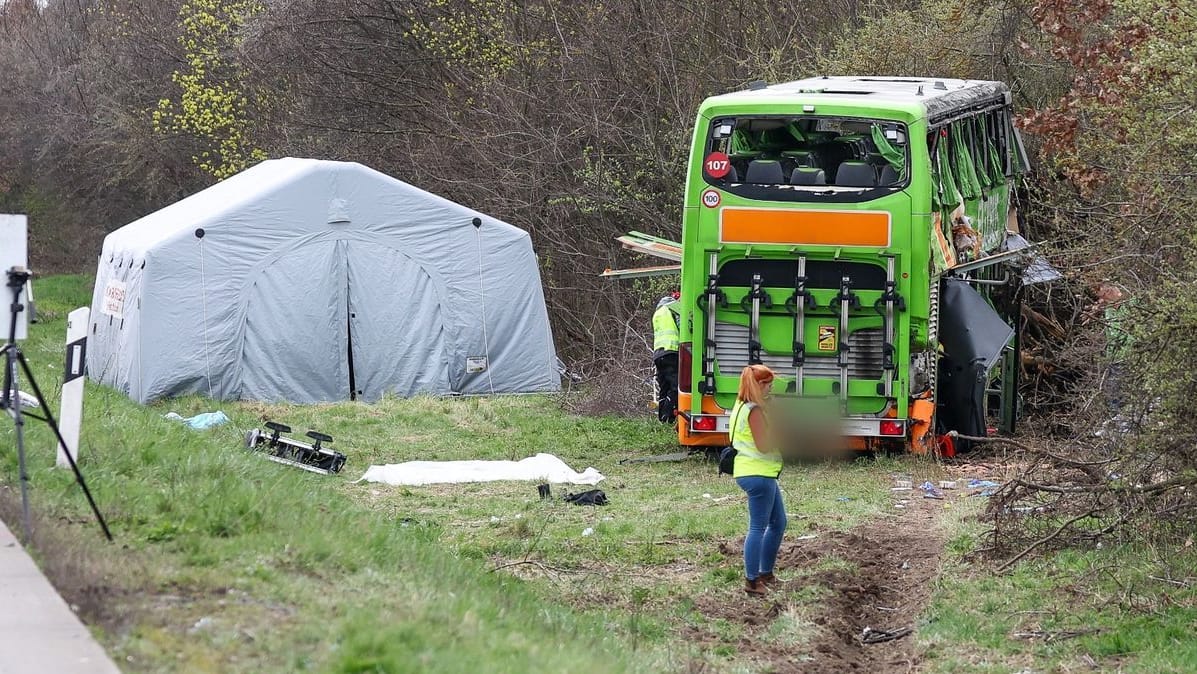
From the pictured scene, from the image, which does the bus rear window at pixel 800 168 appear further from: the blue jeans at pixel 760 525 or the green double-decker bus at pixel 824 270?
the blue jeans at pixel 760 525

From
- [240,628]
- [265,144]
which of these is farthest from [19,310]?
[265,144]

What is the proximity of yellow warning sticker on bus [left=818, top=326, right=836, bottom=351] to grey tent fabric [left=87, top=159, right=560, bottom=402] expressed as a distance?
7630mm

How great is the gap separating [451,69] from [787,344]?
16.3m

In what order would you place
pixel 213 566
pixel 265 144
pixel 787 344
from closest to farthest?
pixel 213 566 < pixel 787 344 < pixel 265 144

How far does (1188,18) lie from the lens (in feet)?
34.4

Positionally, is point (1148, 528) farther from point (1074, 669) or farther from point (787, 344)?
point (787, 344)

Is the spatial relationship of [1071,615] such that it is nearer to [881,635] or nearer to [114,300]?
[881,635]

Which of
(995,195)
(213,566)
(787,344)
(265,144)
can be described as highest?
(265,144)

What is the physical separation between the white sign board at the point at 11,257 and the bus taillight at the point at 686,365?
7545 mm

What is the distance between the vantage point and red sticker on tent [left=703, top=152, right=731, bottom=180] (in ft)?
46.5

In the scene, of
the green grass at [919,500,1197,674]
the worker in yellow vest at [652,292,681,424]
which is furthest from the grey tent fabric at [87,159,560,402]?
the green grass at [919,500,1197,674]

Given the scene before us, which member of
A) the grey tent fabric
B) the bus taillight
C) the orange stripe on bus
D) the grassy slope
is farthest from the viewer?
the grey tent fabric

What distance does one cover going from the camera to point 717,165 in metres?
14.2

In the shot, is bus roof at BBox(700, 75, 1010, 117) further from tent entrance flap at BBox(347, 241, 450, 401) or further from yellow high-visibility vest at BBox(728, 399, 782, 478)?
tent entrance flap at BBox(347, 241, 450, 401)
